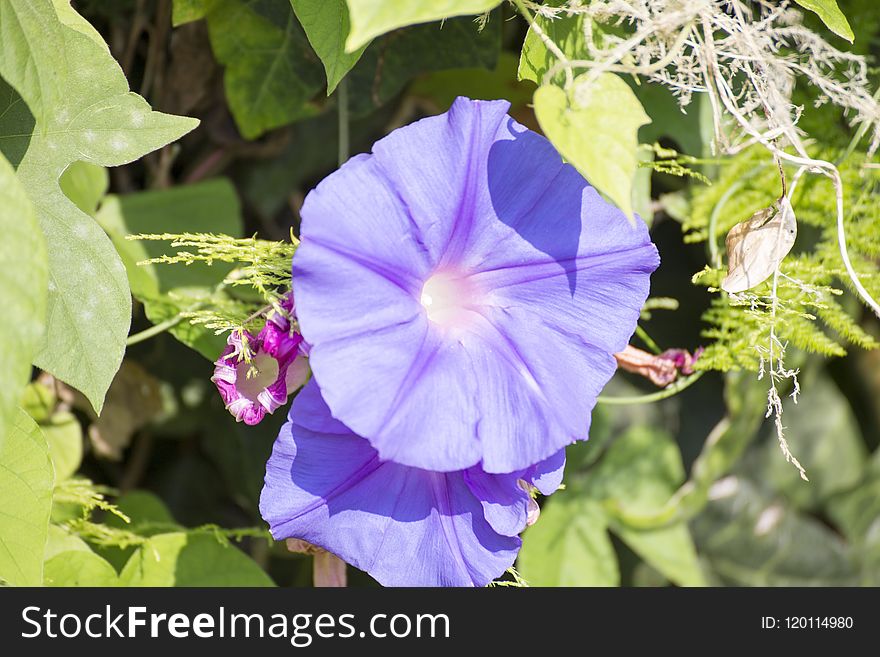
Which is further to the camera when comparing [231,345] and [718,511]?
[718,511]

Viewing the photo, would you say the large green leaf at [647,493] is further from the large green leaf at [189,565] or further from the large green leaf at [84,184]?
the large green leaf at [84,184]

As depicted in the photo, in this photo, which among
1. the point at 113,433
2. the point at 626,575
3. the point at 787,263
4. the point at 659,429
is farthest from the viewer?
the point at 626,575

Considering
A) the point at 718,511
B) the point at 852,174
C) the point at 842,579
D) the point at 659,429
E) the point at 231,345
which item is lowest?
the point at 842,579

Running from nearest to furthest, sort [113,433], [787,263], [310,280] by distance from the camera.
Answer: [310,280] < [787,263] < [113,433]

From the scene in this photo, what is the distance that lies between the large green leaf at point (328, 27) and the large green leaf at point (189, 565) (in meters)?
0.55

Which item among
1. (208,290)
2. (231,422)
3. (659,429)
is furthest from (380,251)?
(659,429)

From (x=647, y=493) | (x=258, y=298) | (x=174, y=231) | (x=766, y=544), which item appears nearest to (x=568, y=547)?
(x=647, y=493)

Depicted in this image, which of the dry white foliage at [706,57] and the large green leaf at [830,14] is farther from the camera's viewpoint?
the large green leaf at [830,14]

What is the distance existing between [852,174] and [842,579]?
0.85m

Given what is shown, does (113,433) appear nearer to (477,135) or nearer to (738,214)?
(477,135)

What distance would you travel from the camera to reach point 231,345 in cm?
74

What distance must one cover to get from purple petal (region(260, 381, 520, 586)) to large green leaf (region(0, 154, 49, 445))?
226mm

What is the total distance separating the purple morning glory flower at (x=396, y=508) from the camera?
723 millimetres

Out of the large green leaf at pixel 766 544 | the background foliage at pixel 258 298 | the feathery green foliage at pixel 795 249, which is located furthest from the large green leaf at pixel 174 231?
the large green leaf at pixel 766 544
